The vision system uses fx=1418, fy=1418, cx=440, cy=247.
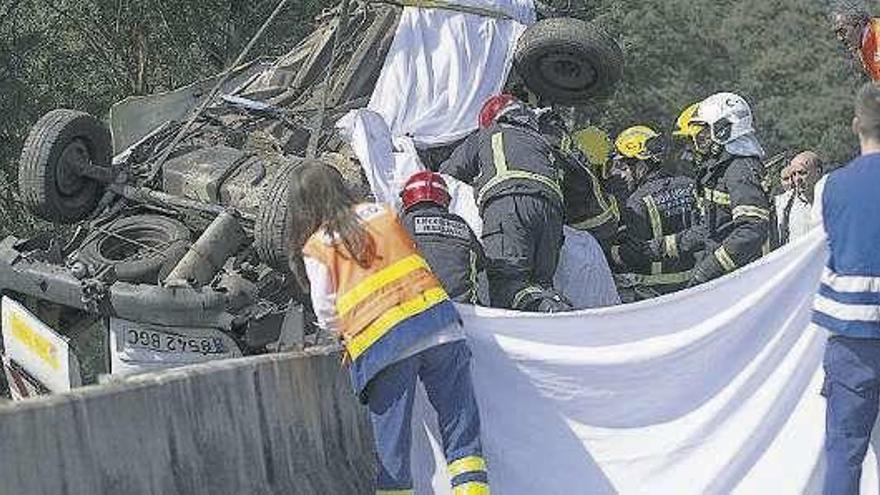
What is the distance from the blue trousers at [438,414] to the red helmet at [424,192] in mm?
1149

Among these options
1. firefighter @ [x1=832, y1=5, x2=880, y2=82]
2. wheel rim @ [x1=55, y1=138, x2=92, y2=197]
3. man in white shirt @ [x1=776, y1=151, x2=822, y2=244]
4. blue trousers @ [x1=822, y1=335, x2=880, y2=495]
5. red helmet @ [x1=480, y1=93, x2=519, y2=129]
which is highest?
firefighter @ [x1=832, y1=5, x2=880, y2=82]

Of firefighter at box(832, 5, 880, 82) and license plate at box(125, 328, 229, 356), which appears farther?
firefighter at box(832, 5, 880, 82)

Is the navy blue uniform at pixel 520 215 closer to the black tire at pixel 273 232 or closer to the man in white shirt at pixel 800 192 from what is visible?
the black tire at pixel 273 232

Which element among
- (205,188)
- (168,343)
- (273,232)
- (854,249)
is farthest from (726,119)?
(168,343)

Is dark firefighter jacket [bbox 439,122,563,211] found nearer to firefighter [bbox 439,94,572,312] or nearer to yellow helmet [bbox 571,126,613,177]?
firefighter [bbox 439,94,572,312]

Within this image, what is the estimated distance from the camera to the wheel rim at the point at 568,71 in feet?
32.7

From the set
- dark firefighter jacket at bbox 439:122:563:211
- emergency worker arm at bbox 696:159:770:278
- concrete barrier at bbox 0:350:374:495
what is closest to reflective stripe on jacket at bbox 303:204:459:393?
concrete barrier at bbox 0:350:374:495

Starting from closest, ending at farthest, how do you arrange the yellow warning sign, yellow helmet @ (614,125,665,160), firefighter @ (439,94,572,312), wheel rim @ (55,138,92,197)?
firefighter @ (439,94,572,312) < the yellow warning sign < wheel rim @ (55,138,92,197) < yellow helmet @ (614,125,665,160)

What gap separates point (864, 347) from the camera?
5219 mm

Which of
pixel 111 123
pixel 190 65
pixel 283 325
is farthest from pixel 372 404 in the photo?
pixel 190 65

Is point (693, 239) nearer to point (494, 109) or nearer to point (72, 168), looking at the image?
point (494, 109)

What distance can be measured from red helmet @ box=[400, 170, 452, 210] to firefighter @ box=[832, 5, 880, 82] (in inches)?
170

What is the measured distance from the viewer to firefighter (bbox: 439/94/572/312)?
720cm

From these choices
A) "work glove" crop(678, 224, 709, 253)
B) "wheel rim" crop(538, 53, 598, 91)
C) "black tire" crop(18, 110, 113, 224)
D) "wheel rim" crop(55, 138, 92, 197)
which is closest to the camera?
"work glove" crop(678, 224, 709, 253)
